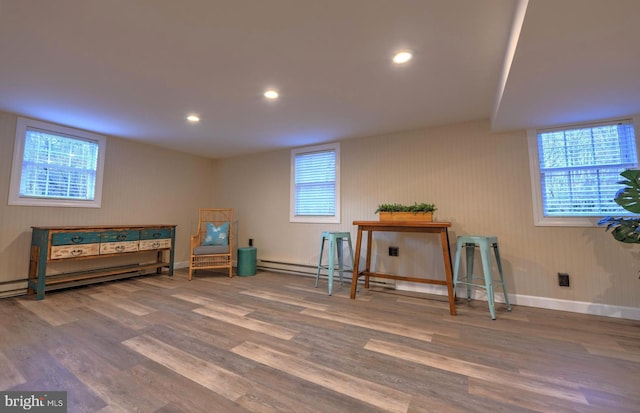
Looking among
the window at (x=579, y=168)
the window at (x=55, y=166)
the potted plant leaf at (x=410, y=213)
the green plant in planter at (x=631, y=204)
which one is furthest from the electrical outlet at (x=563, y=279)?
the window at (x=55, y=166)

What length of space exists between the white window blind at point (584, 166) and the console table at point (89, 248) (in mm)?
4898

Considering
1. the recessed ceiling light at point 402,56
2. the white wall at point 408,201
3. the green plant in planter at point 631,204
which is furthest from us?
the white wall at point 408,201

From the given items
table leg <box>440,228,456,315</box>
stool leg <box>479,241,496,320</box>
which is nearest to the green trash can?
table leg <box>440,228,456,315</box>

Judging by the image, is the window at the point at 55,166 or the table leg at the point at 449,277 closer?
the table leg at the point at 449,277

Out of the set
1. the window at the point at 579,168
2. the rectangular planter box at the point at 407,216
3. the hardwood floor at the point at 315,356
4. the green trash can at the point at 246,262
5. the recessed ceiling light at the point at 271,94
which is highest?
the recessed ceiling light at the point at 271,94

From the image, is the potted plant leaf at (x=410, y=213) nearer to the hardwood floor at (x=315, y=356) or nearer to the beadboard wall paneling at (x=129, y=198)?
the hardwood floor at (x=315, y=356)

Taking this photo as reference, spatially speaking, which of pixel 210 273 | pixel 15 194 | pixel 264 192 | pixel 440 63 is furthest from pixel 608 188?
pixel 15 194

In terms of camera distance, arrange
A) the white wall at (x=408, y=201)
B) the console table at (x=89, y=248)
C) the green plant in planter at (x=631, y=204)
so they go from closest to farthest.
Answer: the green plant in planter at (x=631, y=204) → the white wall at (x=408, y=201) → the console table at (x=89, y=248)

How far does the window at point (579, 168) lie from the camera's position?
2.39 m

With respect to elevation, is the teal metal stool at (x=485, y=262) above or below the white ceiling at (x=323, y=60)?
below

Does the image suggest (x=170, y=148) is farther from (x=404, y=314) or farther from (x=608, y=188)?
(x=608, y=188)

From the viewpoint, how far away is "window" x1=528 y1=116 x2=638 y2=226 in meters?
2.39

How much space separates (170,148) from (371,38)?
392 centimetres

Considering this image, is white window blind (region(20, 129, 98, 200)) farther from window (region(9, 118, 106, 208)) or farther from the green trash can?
the green trash can
